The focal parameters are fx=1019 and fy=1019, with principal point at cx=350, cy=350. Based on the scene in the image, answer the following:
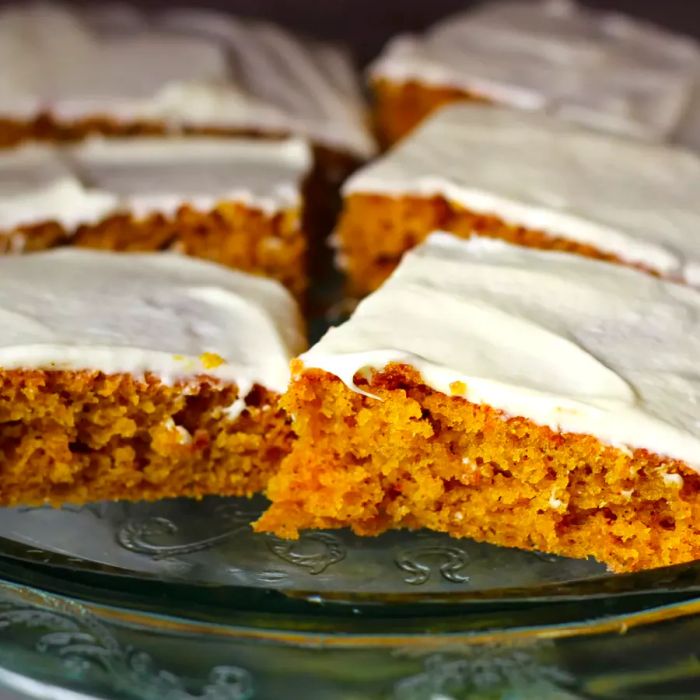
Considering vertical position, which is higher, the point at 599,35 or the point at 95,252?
the point at 599,35

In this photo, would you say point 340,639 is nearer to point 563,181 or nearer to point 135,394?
point 135,394

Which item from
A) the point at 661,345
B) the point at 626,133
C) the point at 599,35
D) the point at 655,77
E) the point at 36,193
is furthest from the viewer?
the point at 599,35

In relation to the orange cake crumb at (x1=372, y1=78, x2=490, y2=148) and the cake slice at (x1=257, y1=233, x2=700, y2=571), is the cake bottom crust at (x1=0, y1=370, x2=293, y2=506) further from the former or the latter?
the orange cake crumb at (x1=372, y1=78, x2=490, y2=148)

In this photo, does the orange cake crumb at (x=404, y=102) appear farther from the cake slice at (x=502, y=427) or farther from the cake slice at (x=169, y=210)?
the cake slice at (x=502, y=427)

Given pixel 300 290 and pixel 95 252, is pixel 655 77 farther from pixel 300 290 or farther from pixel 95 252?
pixel 95 252

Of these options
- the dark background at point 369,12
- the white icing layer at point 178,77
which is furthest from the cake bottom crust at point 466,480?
the dark background at point 369,12

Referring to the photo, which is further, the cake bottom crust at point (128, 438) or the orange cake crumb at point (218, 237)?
the orange cake crumb at point (218, 237)

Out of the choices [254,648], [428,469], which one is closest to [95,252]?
[428,469]
